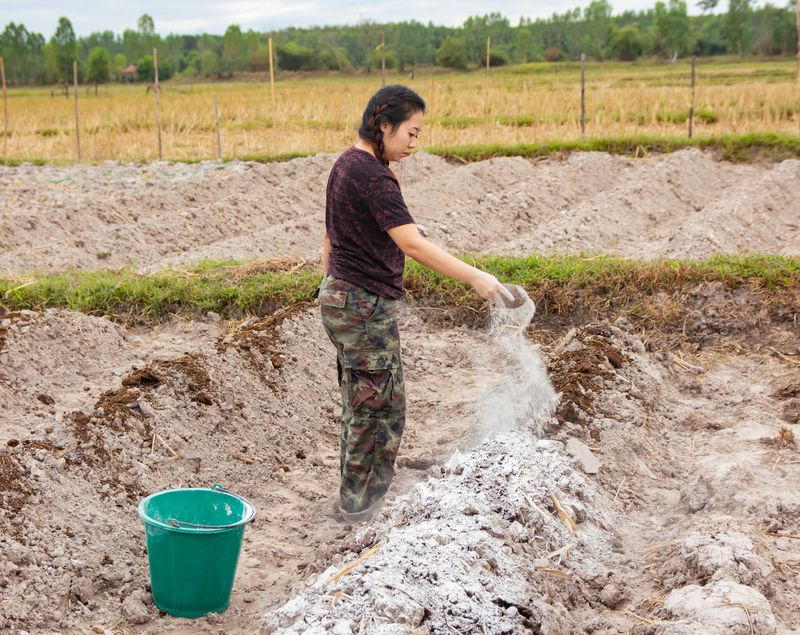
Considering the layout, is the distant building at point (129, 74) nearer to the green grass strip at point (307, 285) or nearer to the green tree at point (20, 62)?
the green tree at point (20, 62)

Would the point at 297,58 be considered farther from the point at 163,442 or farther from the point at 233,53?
the point at 163,442

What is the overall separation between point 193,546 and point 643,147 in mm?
11823

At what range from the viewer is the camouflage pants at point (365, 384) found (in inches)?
153

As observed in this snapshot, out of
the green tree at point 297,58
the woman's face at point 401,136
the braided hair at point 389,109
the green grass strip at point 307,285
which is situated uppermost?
the green tree at point 297,58

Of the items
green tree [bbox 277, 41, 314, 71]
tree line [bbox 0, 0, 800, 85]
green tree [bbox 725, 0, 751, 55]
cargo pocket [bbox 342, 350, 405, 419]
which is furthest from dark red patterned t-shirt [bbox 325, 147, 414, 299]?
green tree [bbox 725, 0, 751, 55]

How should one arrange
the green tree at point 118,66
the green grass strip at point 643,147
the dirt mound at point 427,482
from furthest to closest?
the green tree at point 118,66 → the green grass strip at point 643,147 → the dirt mound at point 427,482

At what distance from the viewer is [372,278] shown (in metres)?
3.86

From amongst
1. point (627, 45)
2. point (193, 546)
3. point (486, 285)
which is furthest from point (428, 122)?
point (627, 45)

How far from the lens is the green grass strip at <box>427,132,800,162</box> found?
13211 millimetres

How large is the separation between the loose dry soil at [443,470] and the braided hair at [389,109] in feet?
4.67

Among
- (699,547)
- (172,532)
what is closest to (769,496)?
(699,547)

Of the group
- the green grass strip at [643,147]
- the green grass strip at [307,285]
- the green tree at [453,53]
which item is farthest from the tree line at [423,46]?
the green grass strip at [307,285]

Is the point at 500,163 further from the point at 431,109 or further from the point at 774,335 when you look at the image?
the point at 431,109

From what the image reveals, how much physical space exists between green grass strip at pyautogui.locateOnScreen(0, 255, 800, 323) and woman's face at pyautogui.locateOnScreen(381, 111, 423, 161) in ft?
9.41
